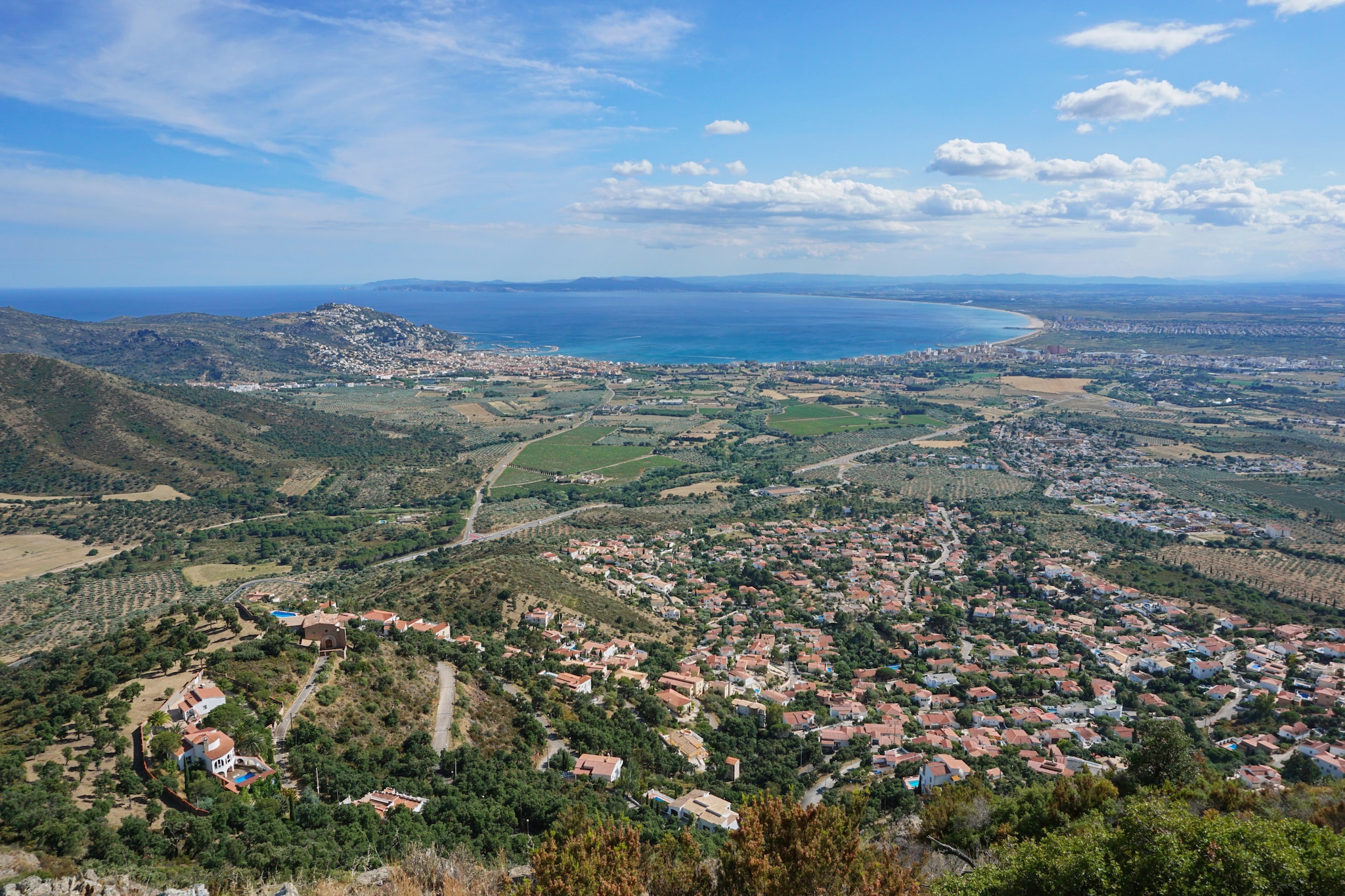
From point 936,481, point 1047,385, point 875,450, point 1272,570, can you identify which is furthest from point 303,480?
point 1047,385

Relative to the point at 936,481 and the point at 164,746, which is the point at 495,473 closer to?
the point at 936,481

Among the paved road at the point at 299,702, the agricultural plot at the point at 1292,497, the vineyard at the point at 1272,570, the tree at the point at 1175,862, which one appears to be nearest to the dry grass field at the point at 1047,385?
the agricultural plot at the point at 1292,497

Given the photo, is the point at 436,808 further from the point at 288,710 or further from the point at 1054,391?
the point at 1054,391

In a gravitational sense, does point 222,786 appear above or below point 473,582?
above

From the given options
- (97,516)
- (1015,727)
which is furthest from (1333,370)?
(97,516)

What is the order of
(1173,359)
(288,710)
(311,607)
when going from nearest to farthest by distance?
1. (288,710)
2. (311,607)
3. (1173,359)

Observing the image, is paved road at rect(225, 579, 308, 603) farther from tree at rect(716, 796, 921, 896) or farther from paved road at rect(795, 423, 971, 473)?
paved road at rect(795, 423, 971, 473)
